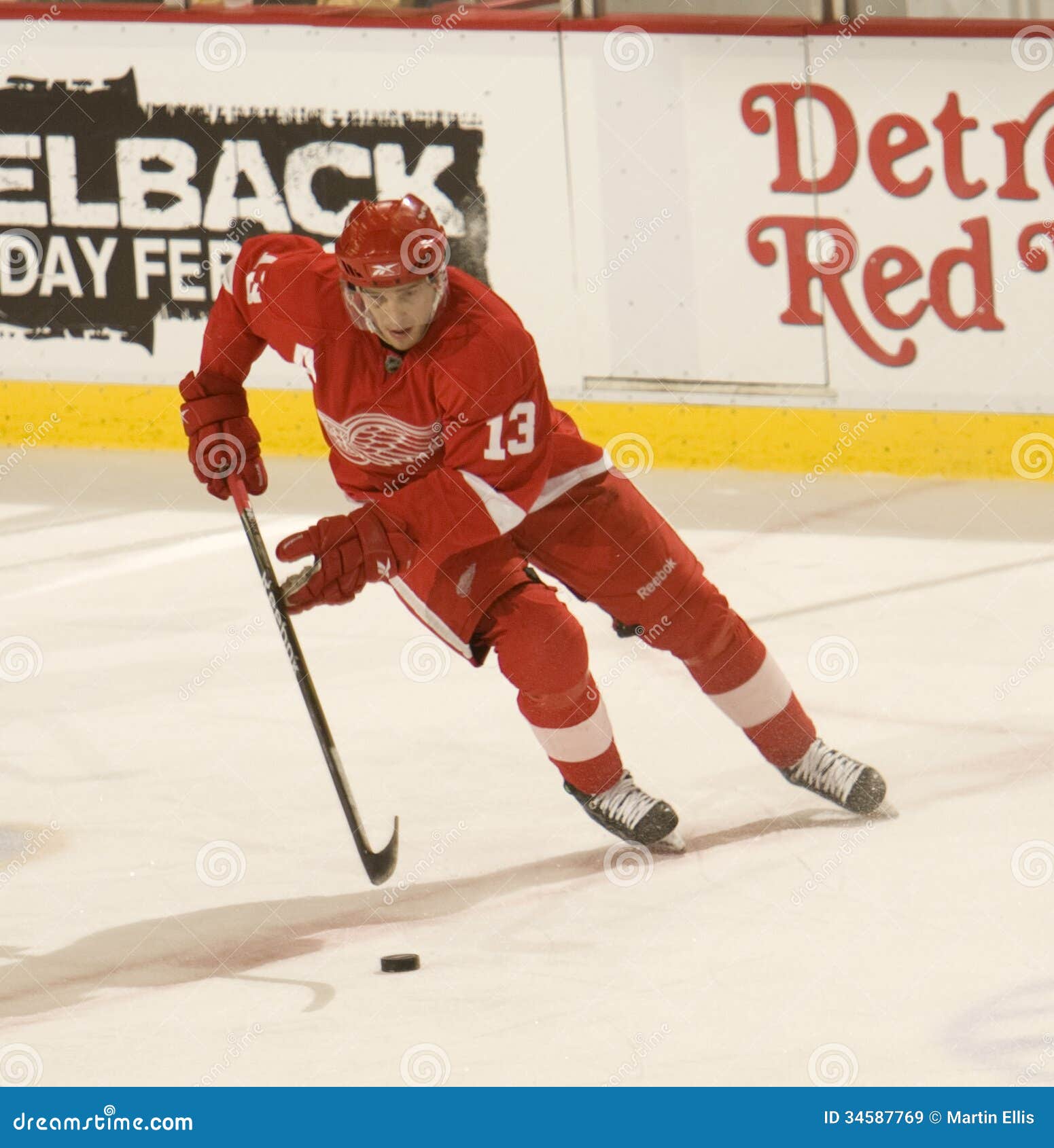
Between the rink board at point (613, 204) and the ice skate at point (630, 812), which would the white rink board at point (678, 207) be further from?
the ice skate at point (630, 812)

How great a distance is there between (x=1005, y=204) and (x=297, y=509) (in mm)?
2217

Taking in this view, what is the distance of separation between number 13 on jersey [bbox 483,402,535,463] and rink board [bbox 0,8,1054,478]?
292 centimetres

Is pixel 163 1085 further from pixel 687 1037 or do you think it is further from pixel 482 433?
pixel 482 433

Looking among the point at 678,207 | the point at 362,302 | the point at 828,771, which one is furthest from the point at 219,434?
the point at 678,207

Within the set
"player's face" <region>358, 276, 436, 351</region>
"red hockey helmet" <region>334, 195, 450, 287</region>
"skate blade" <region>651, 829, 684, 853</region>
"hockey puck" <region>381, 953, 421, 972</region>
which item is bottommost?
"hockey puck" <region>381, 953, 421, 972</region>

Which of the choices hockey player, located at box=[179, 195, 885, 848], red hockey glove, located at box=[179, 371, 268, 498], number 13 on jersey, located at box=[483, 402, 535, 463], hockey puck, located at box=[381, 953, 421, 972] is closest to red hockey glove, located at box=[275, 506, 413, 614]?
hockey player, located at box=[179, 195, 885, 848]

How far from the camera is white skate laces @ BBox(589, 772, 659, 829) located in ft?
13.3

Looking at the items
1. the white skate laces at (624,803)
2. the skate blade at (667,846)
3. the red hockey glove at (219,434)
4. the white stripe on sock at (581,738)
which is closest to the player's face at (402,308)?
the red hockey glove at (219,434)

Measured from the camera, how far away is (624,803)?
4.05 meters

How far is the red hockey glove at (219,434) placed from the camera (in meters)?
4.02

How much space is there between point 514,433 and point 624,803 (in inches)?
30.9

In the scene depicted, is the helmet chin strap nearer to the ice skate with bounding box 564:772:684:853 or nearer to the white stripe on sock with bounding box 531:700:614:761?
the white stripe on sock with bounding box 531:700:614:761
